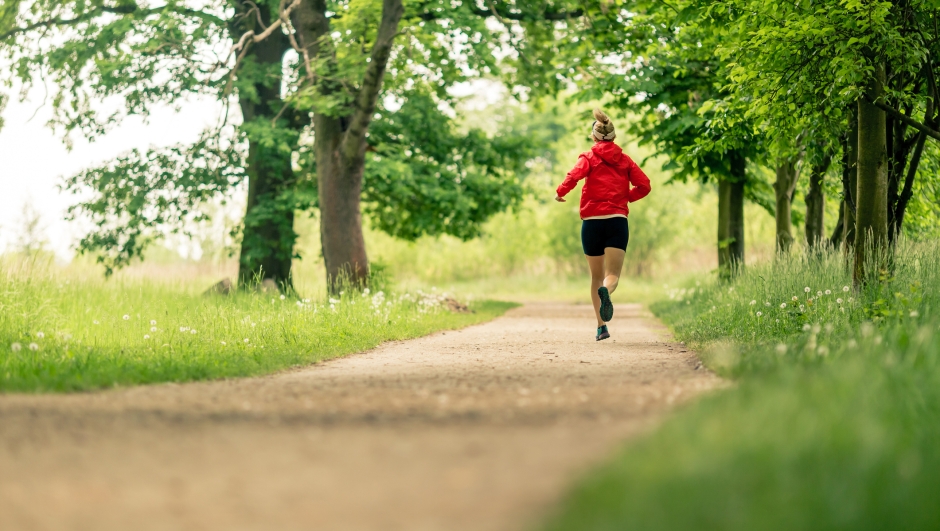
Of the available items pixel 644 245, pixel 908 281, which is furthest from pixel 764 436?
pixel 644 245

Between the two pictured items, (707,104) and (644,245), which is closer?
(707,104)

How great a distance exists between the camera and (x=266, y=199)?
19.9 metres

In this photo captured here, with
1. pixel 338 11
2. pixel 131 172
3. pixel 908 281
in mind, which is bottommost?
pixel 908 281

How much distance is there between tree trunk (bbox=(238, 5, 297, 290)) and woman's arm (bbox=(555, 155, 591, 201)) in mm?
10143

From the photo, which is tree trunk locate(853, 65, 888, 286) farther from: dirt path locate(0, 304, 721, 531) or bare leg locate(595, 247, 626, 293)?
dirt path locate(0, 304, 721, 531)

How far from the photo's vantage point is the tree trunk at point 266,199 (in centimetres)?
1955

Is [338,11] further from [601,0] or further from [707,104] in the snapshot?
[707,104]

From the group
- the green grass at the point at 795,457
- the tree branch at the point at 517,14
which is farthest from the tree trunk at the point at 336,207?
the green grass at the point at 795,457

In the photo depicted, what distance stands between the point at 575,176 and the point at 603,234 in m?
0.79

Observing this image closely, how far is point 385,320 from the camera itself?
12.1 meters

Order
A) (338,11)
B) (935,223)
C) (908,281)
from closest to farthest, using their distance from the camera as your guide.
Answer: (908,281), (935,223), (338,11)

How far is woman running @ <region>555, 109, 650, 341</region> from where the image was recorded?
407 inches

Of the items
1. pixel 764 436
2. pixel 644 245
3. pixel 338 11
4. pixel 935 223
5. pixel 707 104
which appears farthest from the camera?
pixel 644 245

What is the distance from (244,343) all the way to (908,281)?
21.3ft
